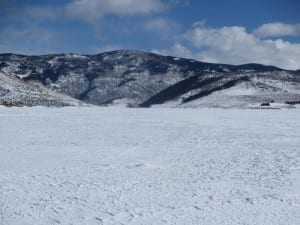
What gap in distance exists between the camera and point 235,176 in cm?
1449

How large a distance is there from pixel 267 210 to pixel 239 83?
19076 centimetres

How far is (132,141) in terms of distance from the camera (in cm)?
2353

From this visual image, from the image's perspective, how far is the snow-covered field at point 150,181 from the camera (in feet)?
35.1

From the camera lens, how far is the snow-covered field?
10695mm

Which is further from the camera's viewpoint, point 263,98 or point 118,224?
point 263,98

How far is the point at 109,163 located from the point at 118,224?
7085mm

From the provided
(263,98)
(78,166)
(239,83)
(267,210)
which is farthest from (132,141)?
(239,83)

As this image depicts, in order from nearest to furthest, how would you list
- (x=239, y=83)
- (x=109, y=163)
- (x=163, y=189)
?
(x=163, y=189), (x=109, y=163), (x=239, y=83)

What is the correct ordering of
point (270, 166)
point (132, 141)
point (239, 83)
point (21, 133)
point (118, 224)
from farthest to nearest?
point (239, 83) < point (21, 133) < point (132, 141) < point (270, 166) < point (118, 224)

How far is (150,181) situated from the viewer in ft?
45.7

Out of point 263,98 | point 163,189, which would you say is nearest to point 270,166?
point 163,189

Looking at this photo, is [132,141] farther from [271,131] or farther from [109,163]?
[271,131]

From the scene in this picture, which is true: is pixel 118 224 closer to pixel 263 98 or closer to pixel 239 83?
pixel 263 98

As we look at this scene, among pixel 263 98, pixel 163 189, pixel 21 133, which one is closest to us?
pixel 163 189
